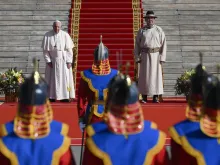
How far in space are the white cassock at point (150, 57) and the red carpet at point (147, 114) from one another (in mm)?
769

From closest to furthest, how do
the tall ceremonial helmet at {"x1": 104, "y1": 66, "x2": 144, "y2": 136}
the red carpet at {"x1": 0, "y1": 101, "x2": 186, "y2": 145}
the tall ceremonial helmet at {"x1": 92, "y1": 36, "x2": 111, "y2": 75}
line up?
the tall ceremonial helmet at {"x1": 104, "y1": 66, "x2": 144, "y2": 136} < the tall ceremonial helmet at {"x1": 92, "y1": 36, "x2": 111, "y2": 75} < the red carpet at {"x1": 0, "y1": 101, "x2": 186, "y2": 145}

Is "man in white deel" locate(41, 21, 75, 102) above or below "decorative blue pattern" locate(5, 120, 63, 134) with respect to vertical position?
above

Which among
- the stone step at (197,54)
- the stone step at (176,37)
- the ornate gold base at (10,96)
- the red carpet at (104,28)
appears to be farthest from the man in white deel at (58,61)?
the stone step at (197,54)

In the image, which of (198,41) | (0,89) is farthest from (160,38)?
(198,41)

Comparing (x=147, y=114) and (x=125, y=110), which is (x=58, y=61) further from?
(x=125, y=110)

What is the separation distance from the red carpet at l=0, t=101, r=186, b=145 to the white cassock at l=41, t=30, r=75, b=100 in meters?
1.24

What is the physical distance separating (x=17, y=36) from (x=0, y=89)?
419 cm

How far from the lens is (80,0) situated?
19172mm

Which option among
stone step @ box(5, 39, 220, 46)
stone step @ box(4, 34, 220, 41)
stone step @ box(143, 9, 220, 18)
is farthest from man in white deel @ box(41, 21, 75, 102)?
stone step @ box(143, 9, 220, 18)

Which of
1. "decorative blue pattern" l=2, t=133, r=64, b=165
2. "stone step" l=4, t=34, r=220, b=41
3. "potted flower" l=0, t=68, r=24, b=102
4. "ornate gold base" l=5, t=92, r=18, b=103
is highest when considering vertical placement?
"stone step" l=4, t=34, r=220, b=41

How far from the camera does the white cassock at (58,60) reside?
1295cm

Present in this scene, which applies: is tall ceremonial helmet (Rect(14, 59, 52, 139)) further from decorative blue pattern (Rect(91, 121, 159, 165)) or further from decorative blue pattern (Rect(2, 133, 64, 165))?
decorative blue pattern (Rect(91, 121, 159, 165))

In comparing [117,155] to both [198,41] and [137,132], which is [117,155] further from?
[198,41]

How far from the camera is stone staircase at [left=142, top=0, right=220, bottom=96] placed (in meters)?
16.8
